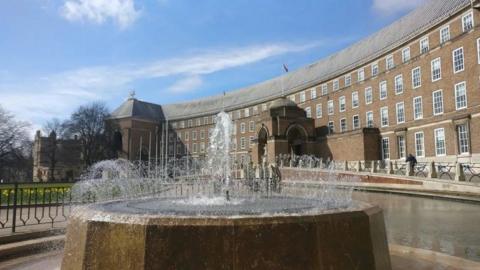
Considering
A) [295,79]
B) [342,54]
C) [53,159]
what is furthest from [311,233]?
[53,159]

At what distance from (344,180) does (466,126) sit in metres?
10.5

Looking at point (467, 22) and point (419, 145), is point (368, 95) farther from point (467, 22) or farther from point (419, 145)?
point (467, 22)

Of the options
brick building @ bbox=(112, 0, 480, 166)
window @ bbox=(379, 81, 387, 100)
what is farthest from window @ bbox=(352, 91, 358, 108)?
window @ bbox=(379, 81, 387, 100)

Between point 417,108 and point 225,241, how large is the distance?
3852 cm

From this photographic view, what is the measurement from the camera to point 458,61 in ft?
105

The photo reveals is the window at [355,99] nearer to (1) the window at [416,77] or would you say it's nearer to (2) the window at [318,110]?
(2) the window at [318,110]

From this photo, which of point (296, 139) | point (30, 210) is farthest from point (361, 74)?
point (30, 210)

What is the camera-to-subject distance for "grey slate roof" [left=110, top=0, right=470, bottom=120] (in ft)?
124

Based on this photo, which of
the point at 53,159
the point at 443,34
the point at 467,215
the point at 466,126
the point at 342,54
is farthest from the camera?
the point at 53,159

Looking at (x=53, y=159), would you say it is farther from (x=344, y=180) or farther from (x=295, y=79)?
(x=344, y=180)

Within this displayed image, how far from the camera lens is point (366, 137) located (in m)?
42.5

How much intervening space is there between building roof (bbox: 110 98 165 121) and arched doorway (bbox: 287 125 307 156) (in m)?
46.5

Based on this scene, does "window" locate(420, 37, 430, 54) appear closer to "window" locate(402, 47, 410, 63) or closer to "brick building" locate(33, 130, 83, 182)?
"window" locate(402, 47, 410, 63)

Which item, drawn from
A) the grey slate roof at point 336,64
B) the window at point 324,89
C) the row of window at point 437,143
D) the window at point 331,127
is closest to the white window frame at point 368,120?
the row of window at point 437,143
